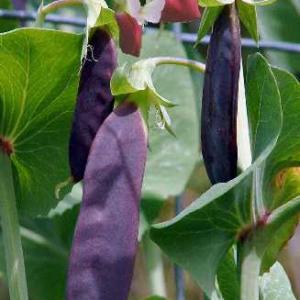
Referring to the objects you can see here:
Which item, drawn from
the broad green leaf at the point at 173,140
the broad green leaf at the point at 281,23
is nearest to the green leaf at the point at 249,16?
the broad green leaf at the point at 173,140

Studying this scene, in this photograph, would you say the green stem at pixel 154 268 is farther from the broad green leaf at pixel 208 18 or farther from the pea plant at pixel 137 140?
the broad green leaf at pixel 208 18

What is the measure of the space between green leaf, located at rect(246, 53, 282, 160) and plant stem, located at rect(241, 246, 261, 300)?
6cm

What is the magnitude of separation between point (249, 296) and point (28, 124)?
190 mm

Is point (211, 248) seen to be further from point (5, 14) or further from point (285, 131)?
point (5, 14)

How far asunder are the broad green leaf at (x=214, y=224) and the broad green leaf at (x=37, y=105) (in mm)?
112

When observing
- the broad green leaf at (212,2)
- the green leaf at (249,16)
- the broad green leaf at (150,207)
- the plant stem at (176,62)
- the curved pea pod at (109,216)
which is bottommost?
the broad green leaf at (150,207)

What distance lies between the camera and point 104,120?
536 millimetres

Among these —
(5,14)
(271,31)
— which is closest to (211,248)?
(5,14)

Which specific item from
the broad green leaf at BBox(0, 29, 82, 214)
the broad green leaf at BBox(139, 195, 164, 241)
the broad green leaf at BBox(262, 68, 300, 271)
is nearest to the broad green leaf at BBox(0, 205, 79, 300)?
the broad green leaf at BBox(139, 195, 164, 241)

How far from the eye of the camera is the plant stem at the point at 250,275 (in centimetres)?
54

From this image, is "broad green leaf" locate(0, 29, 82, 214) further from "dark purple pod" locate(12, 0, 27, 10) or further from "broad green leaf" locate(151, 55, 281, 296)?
"dark purple pod" locate(12, 0, 27, 10)

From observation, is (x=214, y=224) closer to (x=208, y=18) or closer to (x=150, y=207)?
(x=208, y=18)

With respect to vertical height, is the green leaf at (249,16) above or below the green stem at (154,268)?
above

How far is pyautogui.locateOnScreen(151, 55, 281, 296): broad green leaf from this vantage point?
542mm
